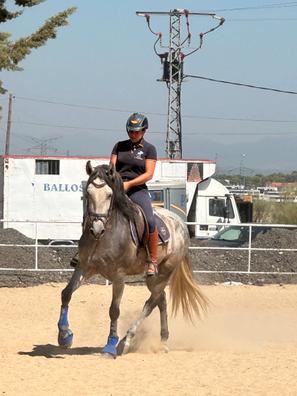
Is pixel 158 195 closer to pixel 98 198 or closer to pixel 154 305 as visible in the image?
pixel 154 305

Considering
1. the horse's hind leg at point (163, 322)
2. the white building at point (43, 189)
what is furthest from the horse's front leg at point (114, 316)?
the white building at point (43, 189)

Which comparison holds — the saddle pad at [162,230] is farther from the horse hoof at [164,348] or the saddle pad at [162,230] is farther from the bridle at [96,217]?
the bridle at [96,217]

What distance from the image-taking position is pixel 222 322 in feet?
39.8

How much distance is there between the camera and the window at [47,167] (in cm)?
2539

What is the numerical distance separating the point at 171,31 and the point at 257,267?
2102cm

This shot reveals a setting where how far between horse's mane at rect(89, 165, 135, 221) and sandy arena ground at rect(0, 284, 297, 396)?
1.54 meters

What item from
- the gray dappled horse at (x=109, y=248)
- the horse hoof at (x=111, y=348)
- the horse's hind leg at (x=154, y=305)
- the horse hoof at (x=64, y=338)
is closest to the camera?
the gray dappled horse at (x=109, y=248)

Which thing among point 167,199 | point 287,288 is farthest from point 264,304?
point 167,199

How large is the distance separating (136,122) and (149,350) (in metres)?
2.62

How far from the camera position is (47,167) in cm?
2555

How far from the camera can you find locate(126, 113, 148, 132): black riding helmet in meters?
8.66

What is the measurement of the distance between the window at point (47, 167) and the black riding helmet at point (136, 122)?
55.4ft

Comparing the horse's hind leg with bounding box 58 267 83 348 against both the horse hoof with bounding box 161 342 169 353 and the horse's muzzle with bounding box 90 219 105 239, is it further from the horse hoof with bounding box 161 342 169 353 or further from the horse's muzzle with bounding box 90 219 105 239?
the horse hoof with bounding box 161 342 169 353

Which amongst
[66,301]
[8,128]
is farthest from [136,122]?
[8,128]
